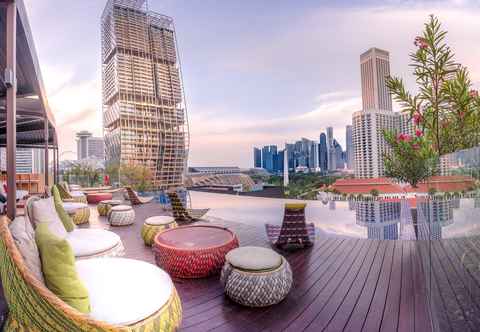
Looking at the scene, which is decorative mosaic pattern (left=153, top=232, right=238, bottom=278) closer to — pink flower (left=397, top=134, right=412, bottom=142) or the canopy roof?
the canopy roof

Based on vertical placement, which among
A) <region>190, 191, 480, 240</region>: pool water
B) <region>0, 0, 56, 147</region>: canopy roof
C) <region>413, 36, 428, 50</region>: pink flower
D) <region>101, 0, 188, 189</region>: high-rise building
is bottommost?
<region>190, 191, 480, 240</region>: pool water

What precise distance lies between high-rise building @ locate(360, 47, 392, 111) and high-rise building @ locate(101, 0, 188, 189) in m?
35.6

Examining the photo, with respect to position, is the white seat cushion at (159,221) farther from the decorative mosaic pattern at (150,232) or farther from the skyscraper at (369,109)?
the skyscraper at (369,109)

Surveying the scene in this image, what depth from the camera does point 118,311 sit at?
119cm

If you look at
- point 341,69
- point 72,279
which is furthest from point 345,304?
point 341,69

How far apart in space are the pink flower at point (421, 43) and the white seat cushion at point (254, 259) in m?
2.91

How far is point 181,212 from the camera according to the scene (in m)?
5.05

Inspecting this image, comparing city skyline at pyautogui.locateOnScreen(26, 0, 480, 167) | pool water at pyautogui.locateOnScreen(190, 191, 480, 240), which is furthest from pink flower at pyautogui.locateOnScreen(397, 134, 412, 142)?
pool water at pyautogui.locateOnScreen(190, 191, 480, 240)

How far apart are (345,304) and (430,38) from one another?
9.81ft

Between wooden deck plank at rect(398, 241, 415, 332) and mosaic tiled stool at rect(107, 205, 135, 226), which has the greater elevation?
mosaic tiled stool at rect(107, 205, 135, 226)

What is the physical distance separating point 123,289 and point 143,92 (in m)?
48.7

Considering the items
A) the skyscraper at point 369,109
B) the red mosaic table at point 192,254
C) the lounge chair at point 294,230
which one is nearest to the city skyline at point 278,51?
the skyscraper at point 369,109

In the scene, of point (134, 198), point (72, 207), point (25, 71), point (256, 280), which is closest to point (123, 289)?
→ point (256, 280)

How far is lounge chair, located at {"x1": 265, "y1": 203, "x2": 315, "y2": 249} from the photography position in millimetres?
3564
